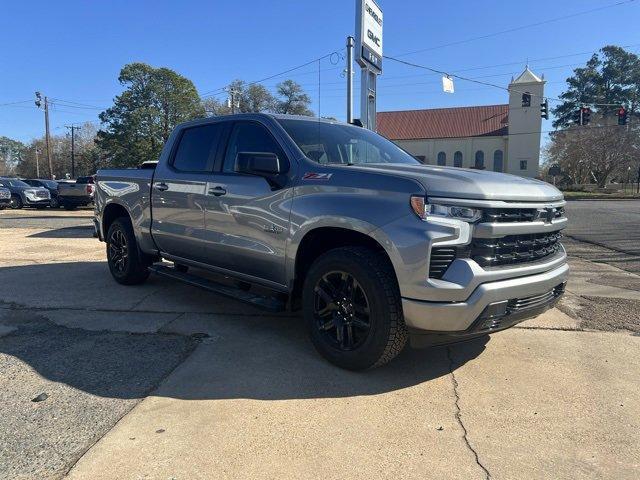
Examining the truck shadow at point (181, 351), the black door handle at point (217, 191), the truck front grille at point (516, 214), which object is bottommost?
the truck shadow at point (181, 351)

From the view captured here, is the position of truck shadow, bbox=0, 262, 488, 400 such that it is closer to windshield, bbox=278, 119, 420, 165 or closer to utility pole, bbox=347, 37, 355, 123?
windshield, bbox=278, 119, 420, 165

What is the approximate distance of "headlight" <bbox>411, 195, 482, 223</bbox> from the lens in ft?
10.9

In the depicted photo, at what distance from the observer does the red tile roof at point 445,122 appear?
253 ft

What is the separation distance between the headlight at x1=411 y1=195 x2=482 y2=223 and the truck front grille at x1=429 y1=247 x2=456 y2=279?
0.72 ft

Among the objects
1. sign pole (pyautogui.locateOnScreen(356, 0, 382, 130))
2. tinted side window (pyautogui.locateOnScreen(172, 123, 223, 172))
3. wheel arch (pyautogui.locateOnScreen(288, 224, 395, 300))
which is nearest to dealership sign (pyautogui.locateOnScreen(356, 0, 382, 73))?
sign pole (pyautogui.locateOnScreen(356, 0, 382, 130))

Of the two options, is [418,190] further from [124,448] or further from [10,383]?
[10,383]

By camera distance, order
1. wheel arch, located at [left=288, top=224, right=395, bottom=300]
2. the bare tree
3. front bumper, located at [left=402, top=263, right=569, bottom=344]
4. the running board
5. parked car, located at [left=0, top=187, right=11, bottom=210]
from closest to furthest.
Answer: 1. front bumper, located at [left=402, top=263, right=569, bottom=344]
2. wheel arch, located at [left=288, top=224, right=395, bottom=300]
3. the running board
4. parked car, located at [left=0, top=187, right=11, bottom=210]
5. the bare tree

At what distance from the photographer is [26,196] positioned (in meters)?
25.2

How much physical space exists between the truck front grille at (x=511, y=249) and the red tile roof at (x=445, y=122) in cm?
7416

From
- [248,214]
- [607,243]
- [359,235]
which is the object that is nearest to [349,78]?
[607,243]

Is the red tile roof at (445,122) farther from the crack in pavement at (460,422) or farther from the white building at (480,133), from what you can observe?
the crack in pavement at (460,422)

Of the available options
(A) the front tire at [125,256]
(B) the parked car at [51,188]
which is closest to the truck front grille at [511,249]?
(A) the front tire at [125,256]

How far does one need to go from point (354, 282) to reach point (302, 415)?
1.00 metres

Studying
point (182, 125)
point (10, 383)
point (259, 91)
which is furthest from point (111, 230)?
point (259, 91)
